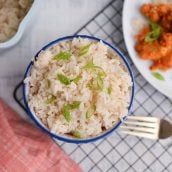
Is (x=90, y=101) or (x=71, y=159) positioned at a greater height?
(x=90, y=101)

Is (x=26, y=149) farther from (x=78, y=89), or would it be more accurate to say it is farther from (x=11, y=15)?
(x=11, y=15)

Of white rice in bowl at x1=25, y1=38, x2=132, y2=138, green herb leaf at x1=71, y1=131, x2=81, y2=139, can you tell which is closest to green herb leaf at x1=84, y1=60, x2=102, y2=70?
white rice in bowl at x1=25, y1=38, x2=132, y2=138

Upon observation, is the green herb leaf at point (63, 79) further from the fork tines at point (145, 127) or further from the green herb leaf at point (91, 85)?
the fork tines at point (145, 127)

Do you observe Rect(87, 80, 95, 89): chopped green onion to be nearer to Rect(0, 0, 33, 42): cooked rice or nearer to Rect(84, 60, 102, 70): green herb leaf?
Rect(84, 60, 102, 70): green herb leaf

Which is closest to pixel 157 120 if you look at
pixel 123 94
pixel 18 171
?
pixel 123 94

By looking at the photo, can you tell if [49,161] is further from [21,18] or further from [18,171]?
[21,18]
